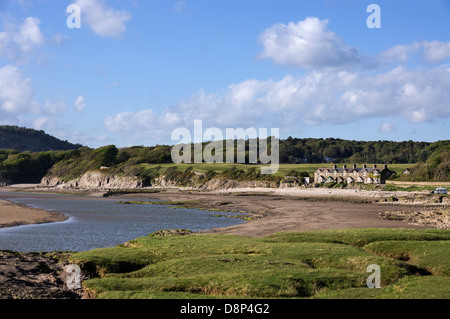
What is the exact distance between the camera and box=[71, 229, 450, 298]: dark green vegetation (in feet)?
61.8

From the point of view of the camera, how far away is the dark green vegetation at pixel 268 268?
18844 millimetres

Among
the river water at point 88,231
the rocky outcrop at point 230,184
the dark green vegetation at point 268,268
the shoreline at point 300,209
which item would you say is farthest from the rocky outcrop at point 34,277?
the rocky outcrop at point 230,184

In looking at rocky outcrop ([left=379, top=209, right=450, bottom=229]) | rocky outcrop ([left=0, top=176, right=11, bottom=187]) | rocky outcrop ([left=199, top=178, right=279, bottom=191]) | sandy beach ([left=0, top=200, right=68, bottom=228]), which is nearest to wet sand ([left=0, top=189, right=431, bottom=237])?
sandy beach ([left=0, top=200, right=68, bottom=228])

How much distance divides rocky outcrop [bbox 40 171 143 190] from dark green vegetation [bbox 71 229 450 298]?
139761 mm

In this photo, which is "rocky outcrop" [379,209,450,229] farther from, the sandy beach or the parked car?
the sandy beach

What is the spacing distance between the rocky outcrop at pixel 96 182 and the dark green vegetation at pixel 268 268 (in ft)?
459

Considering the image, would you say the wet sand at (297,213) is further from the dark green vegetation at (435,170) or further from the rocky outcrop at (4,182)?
the rocky outcrop at (4,182)

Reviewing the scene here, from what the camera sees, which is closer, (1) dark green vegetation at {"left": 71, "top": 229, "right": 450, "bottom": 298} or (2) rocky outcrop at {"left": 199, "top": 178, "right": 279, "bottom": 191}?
(1) dark green vegetation at {"left": 71, "top": 229, "right": 450, "bottom": 298}

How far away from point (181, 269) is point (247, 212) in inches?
2013

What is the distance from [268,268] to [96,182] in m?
168

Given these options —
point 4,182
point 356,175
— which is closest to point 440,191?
point 356,175

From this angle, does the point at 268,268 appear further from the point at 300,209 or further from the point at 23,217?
the point at 300,209

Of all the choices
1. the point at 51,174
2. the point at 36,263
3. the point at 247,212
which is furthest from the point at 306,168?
the point at 36,263
